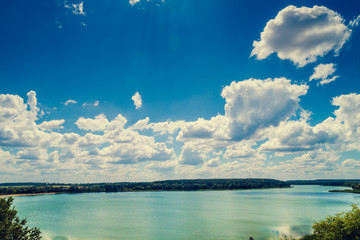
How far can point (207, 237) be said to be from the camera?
2213 inches

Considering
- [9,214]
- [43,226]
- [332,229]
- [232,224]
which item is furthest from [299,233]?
[43,226]

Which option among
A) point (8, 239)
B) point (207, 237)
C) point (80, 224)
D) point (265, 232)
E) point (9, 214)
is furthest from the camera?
point (80, 224)

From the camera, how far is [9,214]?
33.3 m

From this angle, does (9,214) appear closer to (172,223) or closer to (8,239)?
(8,239)

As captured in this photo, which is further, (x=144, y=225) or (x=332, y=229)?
(x=144, y=225)

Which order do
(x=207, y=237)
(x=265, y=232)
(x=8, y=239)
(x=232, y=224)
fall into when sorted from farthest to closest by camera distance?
(x=232, y=224) → (x=265, y=232) → (x=207, y=237) → (x=8, y=239)

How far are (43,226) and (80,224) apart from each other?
34.6 ft

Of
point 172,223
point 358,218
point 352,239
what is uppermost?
point 358,218

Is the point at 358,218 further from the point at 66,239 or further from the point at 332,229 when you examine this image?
the point at 66,239

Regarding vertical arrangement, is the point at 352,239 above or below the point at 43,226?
above

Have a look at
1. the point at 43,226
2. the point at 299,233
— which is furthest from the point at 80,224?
the point at 299,233

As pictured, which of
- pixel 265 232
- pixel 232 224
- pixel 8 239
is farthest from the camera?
pixel 232 224

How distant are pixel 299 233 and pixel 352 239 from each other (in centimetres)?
2905

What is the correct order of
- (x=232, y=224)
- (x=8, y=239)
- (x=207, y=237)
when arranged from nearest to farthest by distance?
(x=8, y=239), (x=207, y=237), (x=232, y=224)
